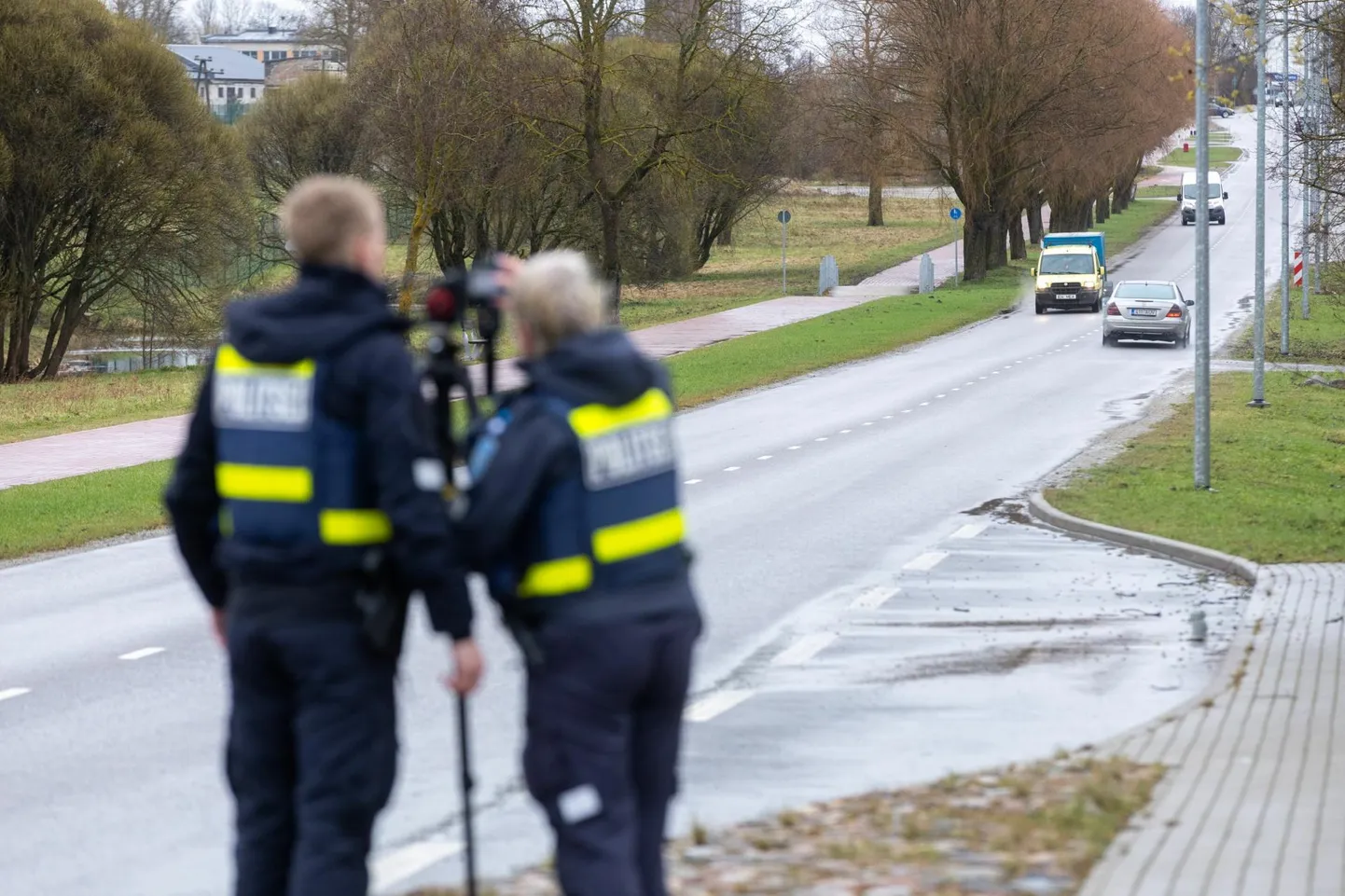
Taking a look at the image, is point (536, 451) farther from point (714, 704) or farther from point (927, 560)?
point (927, 560)

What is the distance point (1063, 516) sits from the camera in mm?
16094

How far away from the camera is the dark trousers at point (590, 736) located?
4.22m

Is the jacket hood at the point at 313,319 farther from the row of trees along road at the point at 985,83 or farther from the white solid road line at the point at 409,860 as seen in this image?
the row of trees along road at the point at 985,83

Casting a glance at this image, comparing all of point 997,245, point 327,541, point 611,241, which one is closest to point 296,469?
point 327,541

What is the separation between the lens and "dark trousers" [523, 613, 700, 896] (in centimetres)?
422

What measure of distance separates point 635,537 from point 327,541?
2.32 feet

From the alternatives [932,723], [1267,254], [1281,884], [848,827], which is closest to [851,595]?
[932,723]

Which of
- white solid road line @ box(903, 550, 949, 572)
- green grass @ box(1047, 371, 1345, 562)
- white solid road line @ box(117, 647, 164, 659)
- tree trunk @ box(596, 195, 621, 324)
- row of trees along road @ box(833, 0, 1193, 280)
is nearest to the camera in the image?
white solid road line @ box(117, 647, 164, 659)

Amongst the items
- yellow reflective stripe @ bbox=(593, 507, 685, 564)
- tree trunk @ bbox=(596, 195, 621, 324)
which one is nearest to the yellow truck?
tree trunk @ bbox=(596, 195, 621, 324)

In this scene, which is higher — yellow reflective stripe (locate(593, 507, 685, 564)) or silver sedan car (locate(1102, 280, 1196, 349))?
yellow reflective stripe (locate(593, 507, 685, 564))

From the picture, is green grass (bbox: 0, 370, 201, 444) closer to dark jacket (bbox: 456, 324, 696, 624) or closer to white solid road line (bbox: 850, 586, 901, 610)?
white solid road line (bbox: 850, 586, 901, 610)

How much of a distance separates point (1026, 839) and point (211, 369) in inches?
120

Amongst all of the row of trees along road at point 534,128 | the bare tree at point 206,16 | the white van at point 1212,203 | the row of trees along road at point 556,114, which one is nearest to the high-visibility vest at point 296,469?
the row of trees along road at point 556,114

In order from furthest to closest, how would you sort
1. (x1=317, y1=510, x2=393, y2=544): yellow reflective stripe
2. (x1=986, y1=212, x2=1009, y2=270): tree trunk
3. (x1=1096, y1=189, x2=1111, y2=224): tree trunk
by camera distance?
(x1=1096, y1=189, x2=1111, y2=224): tree trunk < (x1=986, y1=212, x2=1009, y2=270): tree trunk < (x1=317, y1=510, x2=393, y2=544): yellow reflective stripe
